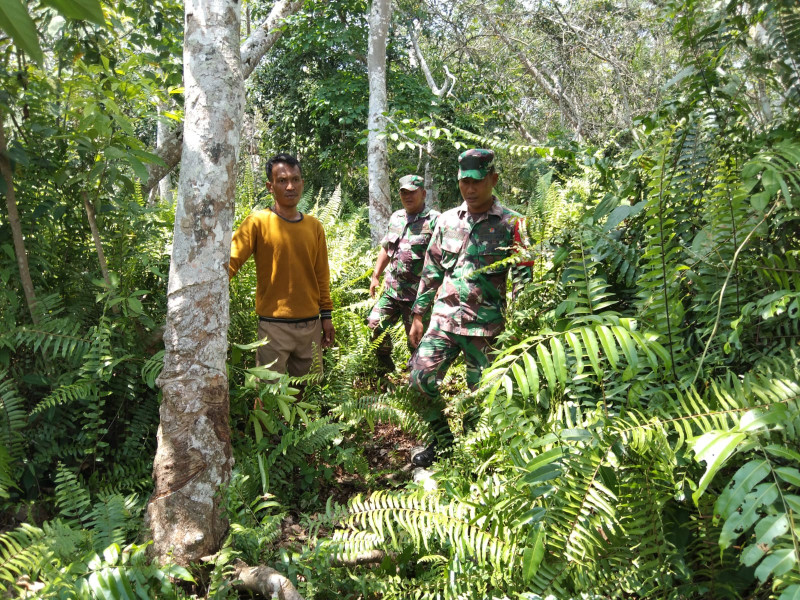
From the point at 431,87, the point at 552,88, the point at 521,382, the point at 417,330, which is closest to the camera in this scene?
the point at 521,382

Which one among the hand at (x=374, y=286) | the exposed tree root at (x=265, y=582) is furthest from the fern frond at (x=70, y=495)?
the hand at (x=374, y=286)

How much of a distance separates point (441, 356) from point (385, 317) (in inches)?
60.0

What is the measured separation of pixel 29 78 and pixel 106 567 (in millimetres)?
3427

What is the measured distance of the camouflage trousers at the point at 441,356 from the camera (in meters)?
4.08

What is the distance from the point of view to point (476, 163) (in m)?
4.04

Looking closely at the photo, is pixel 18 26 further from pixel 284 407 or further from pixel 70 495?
Result: pixel 70 495

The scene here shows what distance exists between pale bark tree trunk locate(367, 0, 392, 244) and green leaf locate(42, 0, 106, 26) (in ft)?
22.5

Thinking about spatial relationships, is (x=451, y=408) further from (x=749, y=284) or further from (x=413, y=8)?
(x=413, y=8)

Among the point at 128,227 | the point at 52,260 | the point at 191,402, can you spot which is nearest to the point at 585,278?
the point at 191,402

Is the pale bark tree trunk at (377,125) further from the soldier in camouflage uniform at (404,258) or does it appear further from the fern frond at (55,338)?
the fern frond at (55,338)

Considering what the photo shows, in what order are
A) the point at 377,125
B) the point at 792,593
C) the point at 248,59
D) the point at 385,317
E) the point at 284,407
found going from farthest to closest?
the point at 377,125
the point at 385,317
the point at 248,59
the point at 284,407
the point at 792,593

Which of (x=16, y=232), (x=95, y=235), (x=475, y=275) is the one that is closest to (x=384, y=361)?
(x=475, y=275)

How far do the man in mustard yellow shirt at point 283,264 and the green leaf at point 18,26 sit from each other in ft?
10.7

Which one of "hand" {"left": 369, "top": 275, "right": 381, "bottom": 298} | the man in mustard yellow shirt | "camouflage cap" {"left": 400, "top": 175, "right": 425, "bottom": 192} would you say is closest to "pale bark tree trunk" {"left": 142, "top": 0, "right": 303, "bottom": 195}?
the man in mustard yellow shirt
